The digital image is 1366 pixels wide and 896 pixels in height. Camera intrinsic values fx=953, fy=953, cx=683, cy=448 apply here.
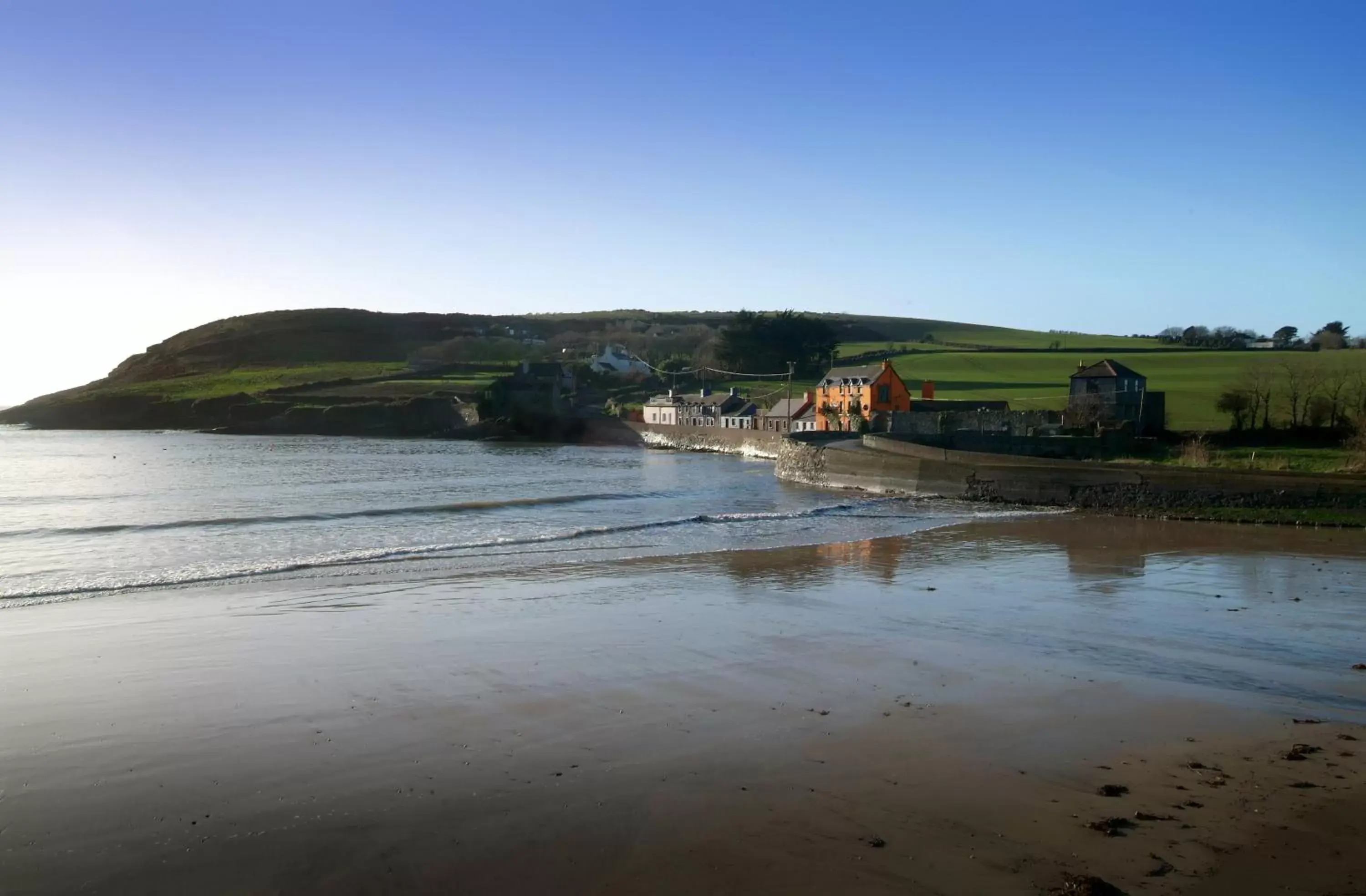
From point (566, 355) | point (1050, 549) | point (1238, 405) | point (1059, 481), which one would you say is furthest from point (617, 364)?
point (1050, 549)

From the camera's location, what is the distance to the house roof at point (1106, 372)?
44.9 m

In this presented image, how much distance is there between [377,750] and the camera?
7.14 meters

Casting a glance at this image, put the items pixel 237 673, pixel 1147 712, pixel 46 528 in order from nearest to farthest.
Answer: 1. pixel 1147 712
2. pixel 237 673
3. pixel 46 528

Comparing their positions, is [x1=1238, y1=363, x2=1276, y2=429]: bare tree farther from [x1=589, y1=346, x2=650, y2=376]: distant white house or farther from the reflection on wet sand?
[x1=589, y1=346, x2=650, y2=376]: distant white house

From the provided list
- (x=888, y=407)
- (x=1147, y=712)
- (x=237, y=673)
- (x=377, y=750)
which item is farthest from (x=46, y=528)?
(x=888, y=407)

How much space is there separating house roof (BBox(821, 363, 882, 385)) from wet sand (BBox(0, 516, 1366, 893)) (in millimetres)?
44491

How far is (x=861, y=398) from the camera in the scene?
2251 inches

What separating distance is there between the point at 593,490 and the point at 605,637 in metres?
22.0

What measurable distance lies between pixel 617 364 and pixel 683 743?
102 m

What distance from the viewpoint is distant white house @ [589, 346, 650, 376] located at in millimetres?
104875

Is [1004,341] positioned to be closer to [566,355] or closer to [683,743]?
[566,355]

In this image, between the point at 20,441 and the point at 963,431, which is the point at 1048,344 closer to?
the point at 963,431

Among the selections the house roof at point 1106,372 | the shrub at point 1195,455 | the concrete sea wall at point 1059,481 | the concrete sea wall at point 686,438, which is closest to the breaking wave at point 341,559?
the concrete sea wall at point 1059,481

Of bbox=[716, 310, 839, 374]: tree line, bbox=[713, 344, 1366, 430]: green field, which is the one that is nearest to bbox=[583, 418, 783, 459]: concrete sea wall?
bbox=[713, 344, 1366, 430]: green field
